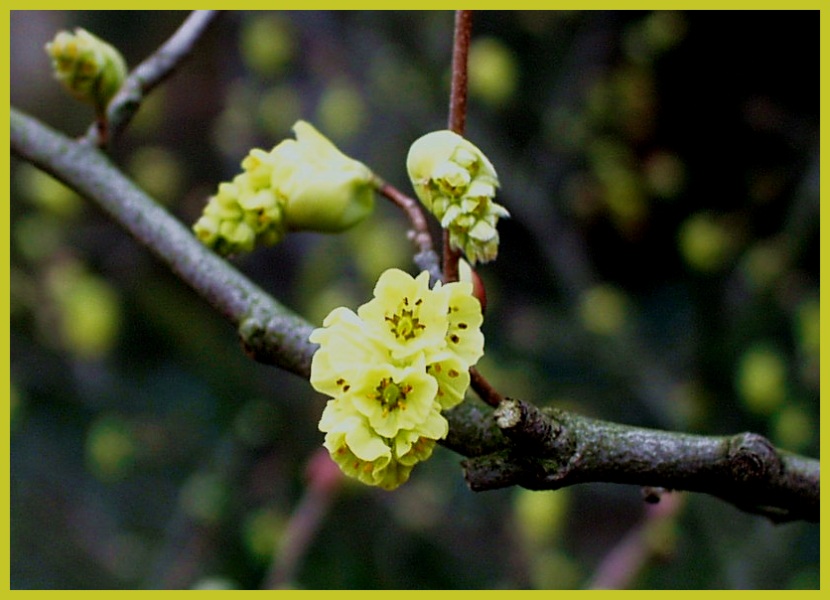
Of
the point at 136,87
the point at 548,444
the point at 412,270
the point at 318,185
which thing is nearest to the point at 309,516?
the point at 412,270

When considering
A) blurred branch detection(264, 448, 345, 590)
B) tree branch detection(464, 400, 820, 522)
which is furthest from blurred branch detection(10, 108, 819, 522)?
blurred branch detection(264, 448, 345, 590)

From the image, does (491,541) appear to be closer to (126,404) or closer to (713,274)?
(713,274)

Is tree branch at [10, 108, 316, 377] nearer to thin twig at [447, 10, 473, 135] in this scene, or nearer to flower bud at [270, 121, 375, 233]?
flower bud at [270, 121, 375, 233]

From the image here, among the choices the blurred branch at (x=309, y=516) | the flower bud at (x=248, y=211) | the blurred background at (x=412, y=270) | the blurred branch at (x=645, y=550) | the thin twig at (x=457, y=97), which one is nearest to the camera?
the thin twig at (x=457, y=97)

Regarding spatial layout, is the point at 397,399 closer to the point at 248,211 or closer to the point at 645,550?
the point at 248,211

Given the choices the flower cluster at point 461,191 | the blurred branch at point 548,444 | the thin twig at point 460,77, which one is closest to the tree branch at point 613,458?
the blurred branch at point 548,444

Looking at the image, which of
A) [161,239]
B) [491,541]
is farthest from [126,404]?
[161,239]

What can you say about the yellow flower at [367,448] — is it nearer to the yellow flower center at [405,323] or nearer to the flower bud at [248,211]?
the yellow flower center at [405,323]
